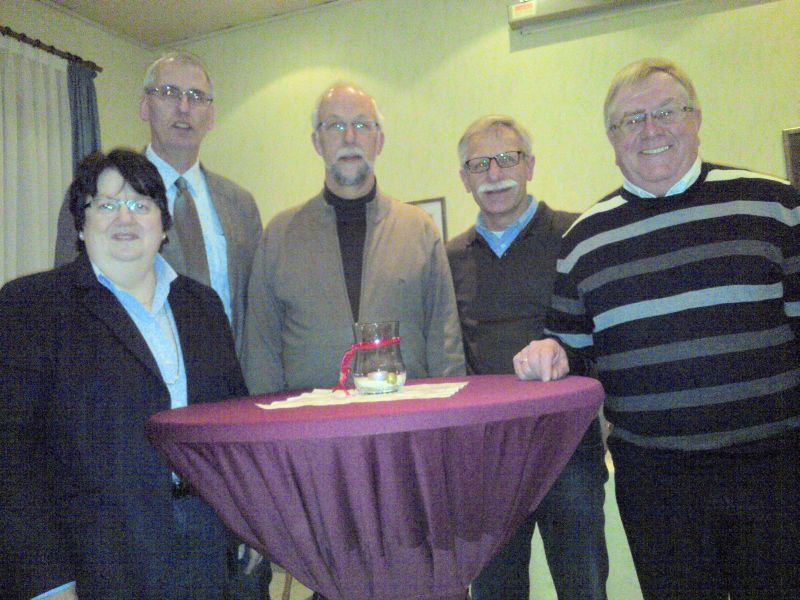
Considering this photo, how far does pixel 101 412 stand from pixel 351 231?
0.98 meters

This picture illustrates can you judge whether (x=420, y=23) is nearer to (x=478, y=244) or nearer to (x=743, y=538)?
(x=478, y=244)

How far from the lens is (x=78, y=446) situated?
1.31 meters

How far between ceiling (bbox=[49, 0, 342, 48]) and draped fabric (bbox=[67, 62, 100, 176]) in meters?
0.44

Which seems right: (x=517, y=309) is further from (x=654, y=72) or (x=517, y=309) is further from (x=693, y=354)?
(x=654, y=72)

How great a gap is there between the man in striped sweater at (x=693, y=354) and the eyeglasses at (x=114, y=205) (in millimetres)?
964

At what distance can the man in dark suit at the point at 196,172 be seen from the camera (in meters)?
2.11

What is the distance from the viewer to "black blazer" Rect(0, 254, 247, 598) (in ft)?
4.01

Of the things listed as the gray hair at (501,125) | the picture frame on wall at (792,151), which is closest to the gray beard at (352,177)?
the gray hair at (501,125)

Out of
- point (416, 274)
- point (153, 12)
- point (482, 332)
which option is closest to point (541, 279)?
point (482, 332)

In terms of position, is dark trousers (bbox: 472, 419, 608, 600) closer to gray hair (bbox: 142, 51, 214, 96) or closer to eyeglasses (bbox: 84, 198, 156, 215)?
eyeglasses (bbox: 84, 198, 156, 215)

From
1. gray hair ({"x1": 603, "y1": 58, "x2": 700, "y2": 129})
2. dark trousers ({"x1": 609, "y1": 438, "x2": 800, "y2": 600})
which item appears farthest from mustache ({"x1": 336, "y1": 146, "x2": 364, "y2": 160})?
dark trousers ({"x1": 609, "y1": 438, "x2": 800, "y2": 600})

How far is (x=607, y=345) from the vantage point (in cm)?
155

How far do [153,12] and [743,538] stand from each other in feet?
15.2

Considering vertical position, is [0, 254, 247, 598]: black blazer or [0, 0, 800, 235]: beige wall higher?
[0, 0, 800, 235]: beige wall
